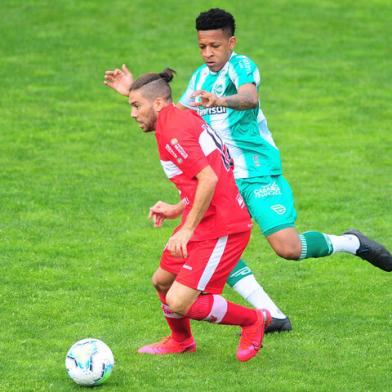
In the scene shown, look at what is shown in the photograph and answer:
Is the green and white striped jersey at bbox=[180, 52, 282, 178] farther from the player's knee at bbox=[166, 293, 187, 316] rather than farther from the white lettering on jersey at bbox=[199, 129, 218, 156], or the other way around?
the player's knee at bbox=[166, 293, 187, 316]

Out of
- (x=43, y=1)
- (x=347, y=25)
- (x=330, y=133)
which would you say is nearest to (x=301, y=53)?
(x=347, y=25)

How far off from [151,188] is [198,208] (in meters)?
6.38

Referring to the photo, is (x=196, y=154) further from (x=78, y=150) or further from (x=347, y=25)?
(x=347, y=25)

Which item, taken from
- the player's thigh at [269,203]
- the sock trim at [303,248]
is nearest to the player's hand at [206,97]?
the player's thigh at [269,203]

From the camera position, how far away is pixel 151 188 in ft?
47.2

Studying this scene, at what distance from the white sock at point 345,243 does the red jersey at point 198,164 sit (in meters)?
1.45

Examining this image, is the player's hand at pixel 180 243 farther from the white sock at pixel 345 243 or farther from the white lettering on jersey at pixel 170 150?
the white sock at pixel 345 243

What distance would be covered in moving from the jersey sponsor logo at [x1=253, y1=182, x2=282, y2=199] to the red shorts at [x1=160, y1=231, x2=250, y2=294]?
3.49ft

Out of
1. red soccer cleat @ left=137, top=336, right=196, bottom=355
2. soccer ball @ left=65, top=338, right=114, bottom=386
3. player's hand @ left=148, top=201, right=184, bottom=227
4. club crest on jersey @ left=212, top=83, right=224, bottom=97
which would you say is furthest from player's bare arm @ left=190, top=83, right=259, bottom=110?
soccer ball @ left=65, top=338, right=114, bottom=386

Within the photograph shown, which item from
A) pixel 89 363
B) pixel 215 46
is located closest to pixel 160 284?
pixel 89 363

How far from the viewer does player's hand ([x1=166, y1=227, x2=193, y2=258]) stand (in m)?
7.95

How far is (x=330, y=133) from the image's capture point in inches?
663

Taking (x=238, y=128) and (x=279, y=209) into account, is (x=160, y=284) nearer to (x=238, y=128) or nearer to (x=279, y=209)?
(x=279, y=209)

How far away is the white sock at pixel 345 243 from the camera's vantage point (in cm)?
977
